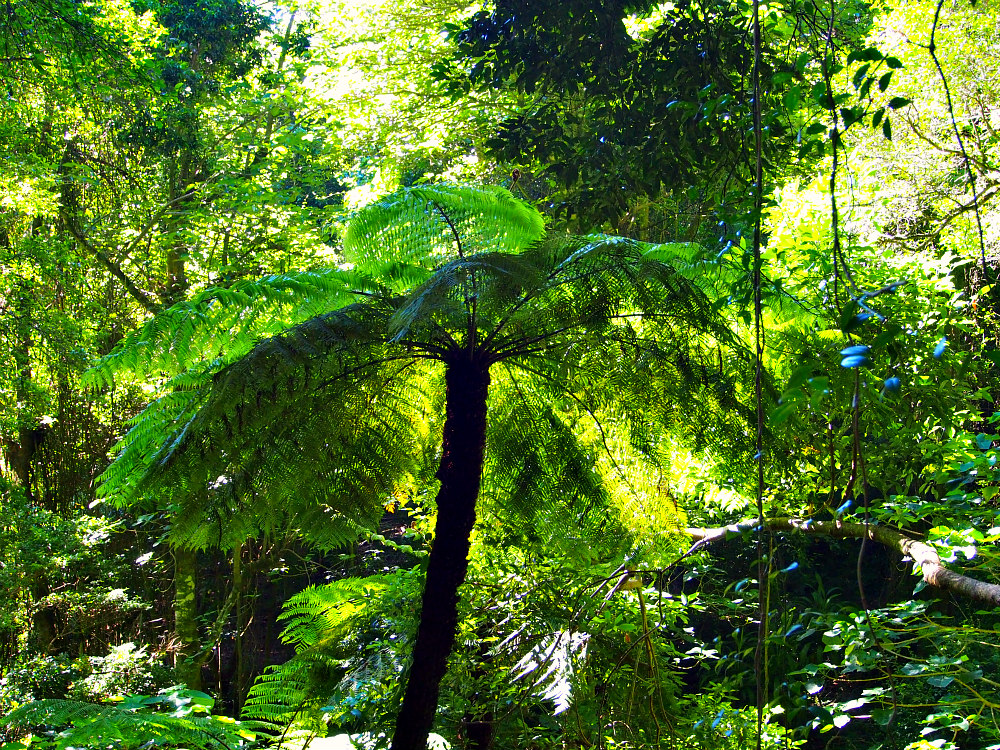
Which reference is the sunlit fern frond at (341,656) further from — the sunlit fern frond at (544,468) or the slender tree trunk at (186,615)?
the slender tree trunk at (186,615)

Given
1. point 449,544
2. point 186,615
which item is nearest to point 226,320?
point 449,544

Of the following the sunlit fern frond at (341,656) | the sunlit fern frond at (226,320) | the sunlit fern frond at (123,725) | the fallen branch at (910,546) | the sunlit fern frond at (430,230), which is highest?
the sunlit fern frond at (430,230)

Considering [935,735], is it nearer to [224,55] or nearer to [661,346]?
[661,346]

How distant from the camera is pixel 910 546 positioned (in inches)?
92.1

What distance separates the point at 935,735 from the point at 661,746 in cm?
393

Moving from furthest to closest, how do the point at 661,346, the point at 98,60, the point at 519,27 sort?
the point at 98,60 → the point at 519,27 → the point at 661,346

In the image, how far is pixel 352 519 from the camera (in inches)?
88.0

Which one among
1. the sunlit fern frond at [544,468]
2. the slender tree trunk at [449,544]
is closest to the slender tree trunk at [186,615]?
the sunlit fern frond at [544,468]

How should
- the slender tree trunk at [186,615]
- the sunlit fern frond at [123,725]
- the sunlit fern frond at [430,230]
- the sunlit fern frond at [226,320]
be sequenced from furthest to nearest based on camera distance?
the slender tree trunk at [186,615], the sunlit fern frond at [430,230], the sunlit fern frond at [226,320], the sunlit fern frond at [123,725]

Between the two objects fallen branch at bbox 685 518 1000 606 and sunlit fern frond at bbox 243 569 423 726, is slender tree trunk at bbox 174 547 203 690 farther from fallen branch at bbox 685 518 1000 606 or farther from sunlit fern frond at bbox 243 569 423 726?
fallen branch at bbox 685 518 1000 606

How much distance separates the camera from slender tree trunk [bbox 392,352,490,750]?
80.4 inches

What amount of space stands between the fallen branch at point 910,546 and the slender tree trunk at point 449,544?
2.82 ft

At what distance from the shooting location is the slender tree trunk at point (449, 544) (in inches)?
80.4

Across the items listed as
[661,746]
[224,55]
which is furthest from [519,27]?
[224,55]
